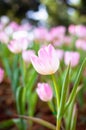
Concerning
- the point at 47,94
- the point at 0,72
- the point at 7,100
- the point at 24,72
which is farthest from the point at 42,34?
the point at 47,94

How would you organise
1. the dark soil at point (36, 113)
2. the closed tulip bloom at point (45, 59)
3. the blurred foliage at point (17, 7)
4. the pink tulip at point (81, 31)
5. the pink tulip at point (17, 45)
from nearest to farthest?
the closed tulip bloom at point (45, 59), the pink tulip at point (17, 45), the dark soil at point (36, 113), the pink tulip at point (81, 31), the blurred foliage at point (17, 7)

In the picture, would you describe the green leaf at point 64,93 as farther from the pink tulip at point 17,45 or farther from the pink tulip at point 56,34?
the pink tulip at point 56,34

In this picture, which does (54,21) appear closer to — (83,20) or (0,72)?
(83,20)

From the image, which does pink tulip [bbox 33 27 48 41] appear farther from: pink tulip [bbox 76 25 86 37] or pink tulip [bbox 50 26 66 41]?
pink tulip [bbox 76 25 86 37]

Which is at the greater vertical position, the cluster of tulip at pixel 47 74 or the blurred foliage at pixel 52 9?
the cluster of tulip at pixel 47 74

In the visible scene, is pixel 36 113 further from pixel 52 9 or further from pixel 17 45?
pixel 52 9

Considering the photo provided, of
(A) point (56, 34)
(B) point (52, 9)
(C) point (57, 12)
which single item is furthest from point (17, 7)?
(A) point (56, 34)

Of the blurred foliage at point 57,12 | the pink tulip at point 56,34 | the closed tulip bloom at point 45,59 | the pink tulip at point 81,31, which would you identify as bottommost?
the blurred foliage at point 57,12

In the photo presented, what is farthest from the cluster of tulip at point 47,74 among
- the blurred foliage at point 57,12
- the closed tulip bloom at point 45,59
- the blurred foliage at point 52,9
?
the blurred foliage at point 57,12
